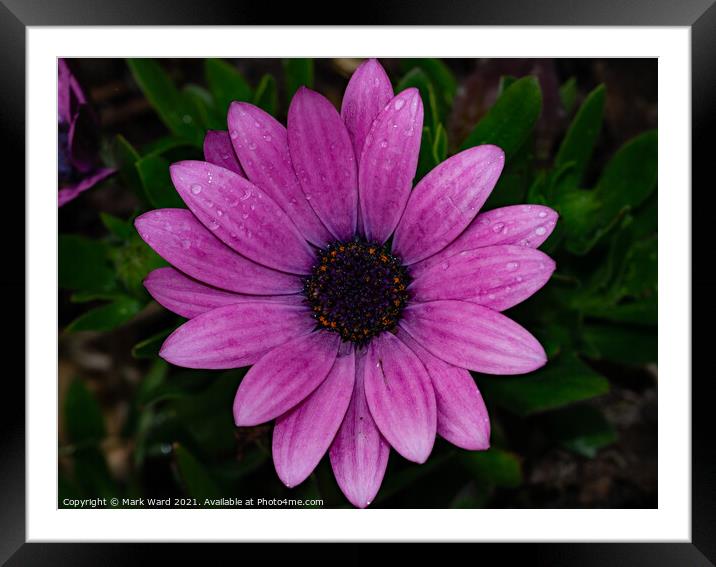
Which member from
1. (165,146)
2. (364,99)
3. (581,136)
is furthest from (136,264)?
(581,136)

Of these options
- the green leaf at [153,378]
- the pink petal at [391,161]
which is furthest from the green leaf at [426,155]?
the green leaf at [153,378]

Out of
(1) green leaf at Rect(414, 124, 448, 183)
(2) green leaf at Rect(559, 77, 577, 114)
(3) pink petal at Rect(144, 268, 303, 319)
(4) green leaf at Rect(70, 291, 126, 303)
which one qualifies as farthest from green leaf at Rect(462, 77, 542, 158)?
(4) green leaf at Rect(70, 291, 126, 303)

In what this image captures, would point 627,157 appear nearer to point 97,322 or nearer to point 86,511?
point 97,322

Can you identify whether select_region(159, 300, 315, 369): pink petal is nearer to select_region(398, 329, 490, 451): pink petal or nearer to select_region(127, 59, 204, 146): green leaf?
select_region(398, 329, 490, 451): pink petal

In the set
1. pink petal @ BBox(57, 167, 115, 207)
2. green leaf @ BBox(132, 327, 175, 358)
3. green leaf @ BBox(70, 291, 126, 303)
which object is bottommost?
green leaf @ BBox(132, 327, 175, 358)

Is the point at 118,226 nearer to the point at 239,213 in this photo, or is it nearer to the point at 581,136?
the point at 239,213
